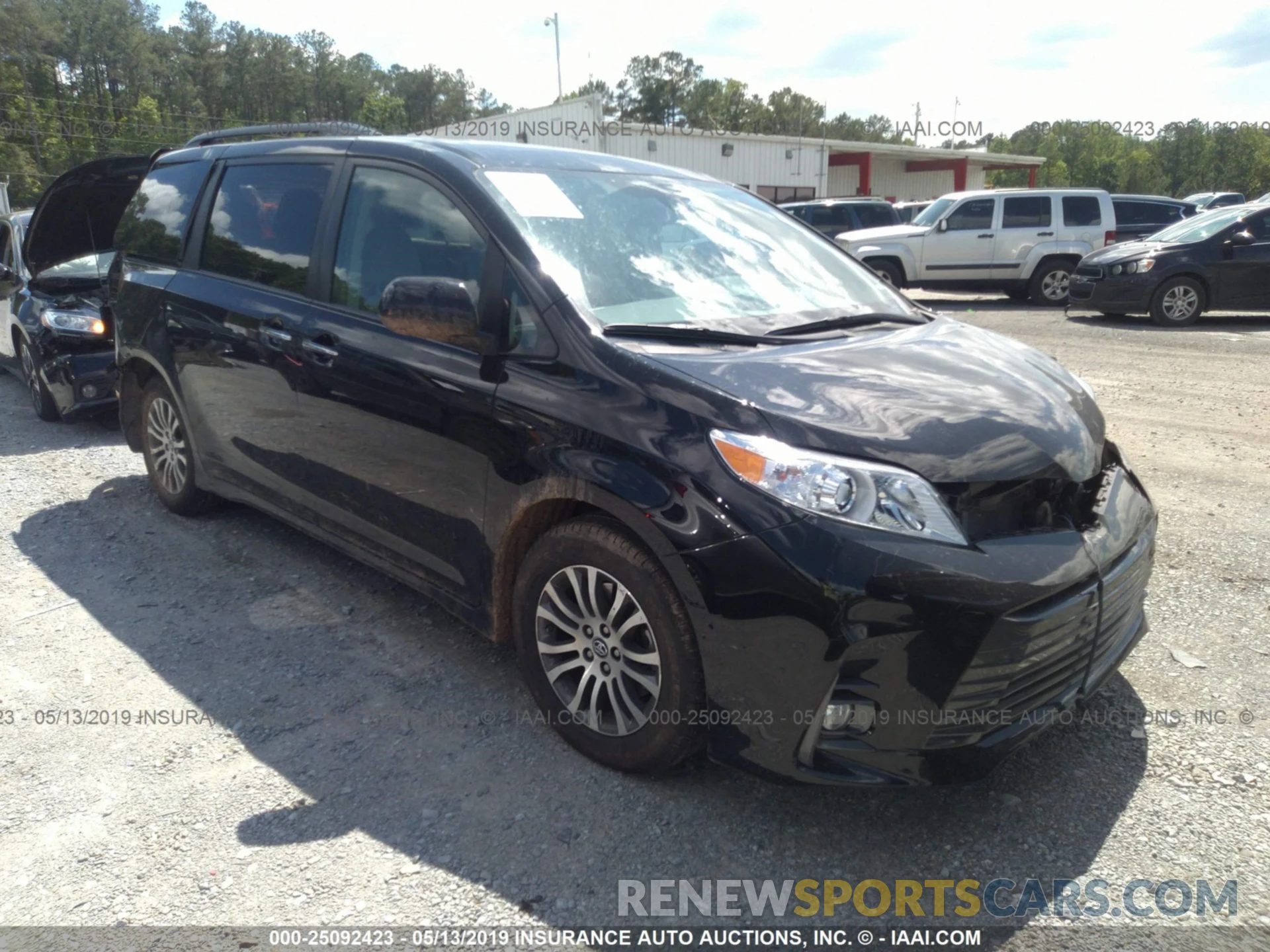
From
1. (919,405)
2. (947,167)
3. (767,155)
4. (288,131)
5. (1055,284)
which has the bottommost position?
(919,405)

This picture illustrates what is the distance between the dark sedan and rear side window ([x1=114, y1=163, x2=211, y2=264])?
11.9 metres

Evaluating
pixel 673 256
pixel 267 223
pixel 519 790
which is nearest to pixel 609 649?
pixel 519 790

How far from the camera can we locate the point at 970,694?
2371 mm

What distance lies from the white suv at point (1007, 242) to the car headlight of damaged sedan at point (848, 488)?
552 inches

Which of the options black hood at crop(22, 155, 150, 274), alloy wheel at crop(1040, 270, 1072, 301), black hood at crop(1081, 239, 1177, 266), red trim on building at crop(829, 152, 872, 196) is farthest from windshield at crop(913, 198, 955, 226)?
red trim on building at crop(829, 152, 872, 196)

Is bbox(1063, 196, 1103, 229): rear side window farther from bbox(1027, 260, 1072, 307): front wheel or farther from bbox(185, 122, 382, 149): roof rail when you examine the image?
bbox(185, 122, 382, 149): roof rail

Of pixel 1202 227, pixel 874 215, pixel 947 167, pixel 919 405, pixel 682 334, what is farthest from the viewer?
pixel 947 167

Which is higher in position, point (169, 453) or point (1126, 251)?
point (1126, 251)

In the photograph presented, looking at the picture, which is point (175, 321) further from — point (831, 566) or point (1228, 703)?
point (1228, 703)

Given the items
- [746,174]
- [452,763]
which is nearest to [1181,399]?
[452,763]

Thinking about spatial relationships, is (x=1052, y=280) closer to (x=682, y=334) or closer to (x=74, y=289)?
(x=74, y=289)

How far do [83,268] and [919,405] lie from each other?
7.25 meters

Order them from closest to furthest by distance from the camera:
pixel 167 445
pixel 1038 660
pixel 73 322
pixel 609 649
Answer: pixel 1038 660
pixel 609 649
pixel 167 445
pixel 73 322

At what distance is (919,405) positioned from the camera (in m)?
2.69
